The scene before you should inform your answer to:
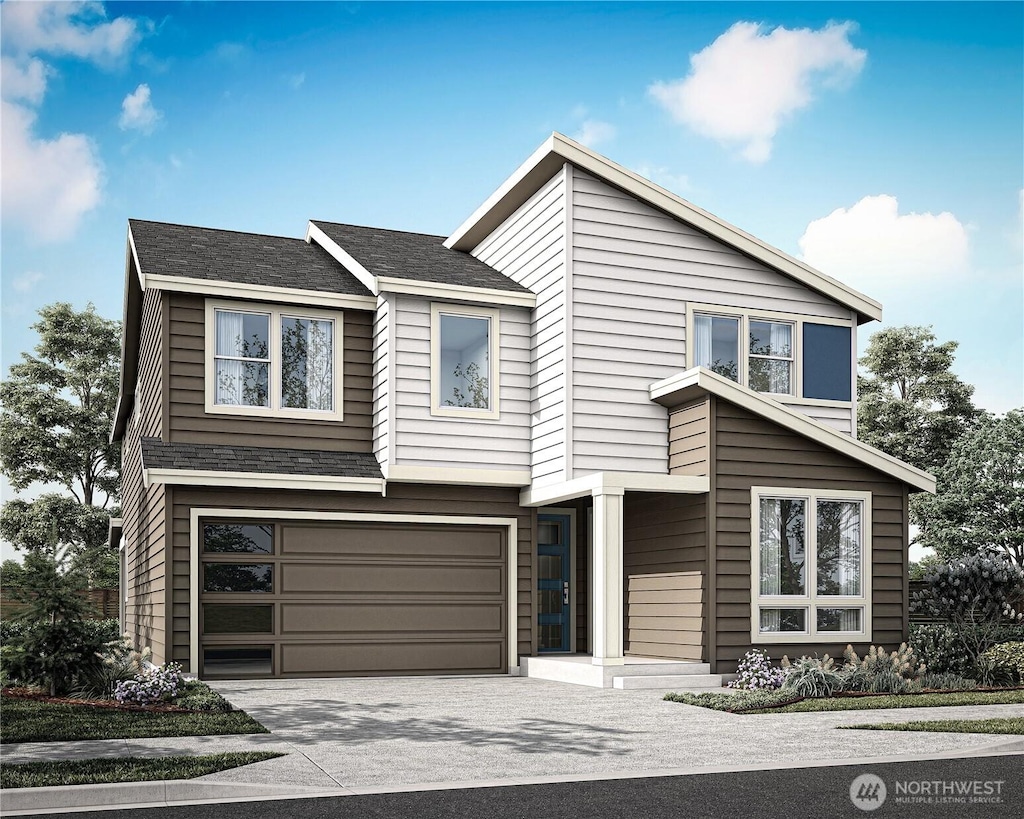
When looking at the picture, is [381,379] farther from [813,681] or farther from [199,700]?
[813,681]

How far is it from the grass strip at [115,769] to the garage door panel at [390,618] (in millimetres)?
7663

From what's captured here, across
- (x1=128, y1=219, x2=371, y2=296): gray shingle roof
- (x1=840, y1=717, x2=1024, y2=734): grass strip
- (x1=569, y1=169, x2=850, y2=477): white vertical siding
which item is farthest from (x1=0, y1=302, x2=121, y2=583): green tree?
(x1=840, y1=717, x2=1024, y2=734): grass strip

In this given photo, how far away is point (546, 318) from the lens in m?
16.9

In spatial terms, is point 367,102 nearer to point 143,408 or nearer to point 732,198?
point 143,408

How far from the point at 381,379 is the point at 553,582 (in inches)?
185

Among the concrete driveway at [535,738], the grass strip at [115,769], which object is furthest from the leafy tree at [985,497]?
the grass strip at [115,769]

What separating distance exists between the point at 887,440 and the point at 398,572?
71.3 ft

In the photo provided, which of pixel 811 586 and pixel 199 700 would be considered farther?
pixel 811 586

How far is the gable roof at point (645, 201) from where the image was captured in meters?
16.3

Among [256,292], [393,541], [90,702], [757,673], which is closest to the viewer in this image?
[90,702]

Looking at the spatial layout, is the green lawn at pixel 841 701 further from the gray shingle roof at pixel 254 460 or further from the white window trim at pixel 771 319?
the gray shingle roof at pixel 254 460

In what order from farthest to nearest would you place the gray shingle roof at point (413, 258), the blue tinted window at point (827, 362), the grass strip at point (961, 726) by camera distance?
the blue tinted window at point (827, 362) → the gray shingle roof at point (413, 258) → the grass strip at point (961, 726)

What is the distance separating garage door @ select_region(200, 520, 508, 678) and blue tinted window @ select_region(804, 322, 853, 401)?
18.5 ft
